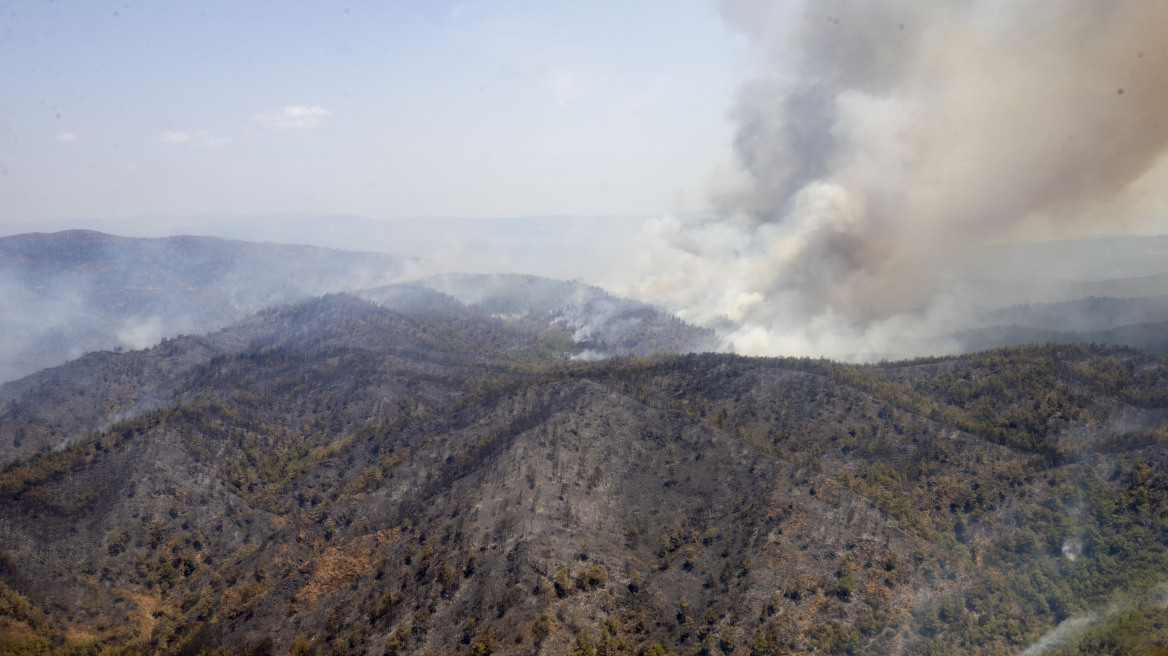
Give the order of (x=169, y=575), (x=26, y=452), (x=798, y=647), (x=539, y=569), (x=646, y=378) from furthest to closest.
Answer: (x=26, y=452) < (x=646, y=378) < (x=169, y=575) < (x=539, y=569) < (x=798, y=647)

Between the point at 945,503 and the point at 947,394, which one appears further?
the point at 947,394

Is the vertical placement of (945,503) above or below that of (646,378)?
below

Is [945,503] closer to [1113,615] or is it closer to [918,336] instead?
[1113,615]

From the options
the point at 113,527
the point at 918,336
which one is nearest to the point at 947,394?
the point at 918,336

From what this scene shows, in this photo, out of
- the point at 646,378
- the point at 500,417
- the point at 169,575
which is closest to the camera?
the point at 169,575

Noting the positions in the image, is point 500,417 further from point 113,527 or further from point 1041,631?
point 1041,631

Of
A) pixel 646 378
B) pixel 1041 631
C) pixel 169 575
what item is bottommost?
pixel 169 575

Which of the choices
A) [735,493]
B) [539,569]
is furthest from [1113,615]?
[539,569]
